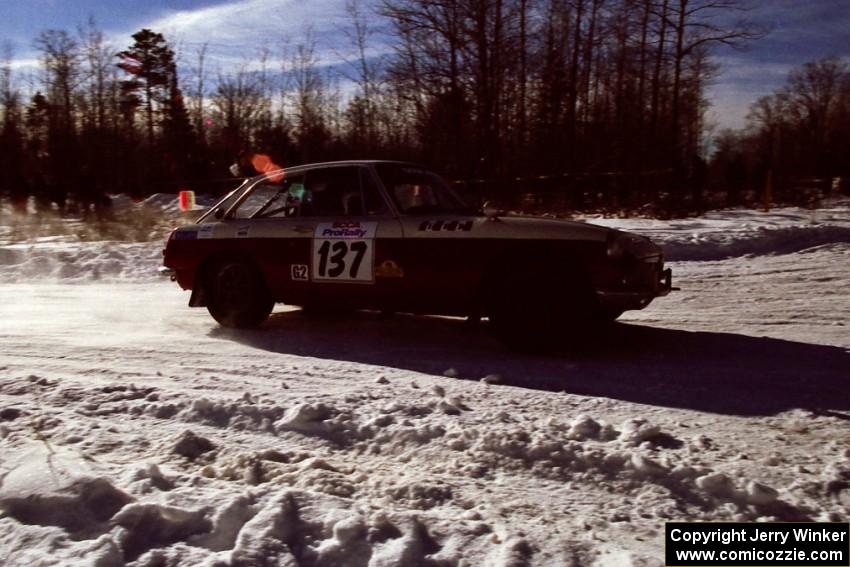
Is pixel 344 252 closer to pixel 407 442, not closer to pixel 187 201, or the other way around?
pixel 407 442

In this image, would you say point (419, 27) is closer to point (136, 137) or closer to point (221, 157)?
point (221, 157)

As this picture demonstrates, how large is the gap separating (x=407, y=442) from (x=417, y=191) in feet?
9.72

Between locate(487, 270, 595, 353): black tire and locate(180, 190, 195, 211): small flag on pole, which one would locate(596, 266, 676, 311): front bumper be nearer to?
locate(487, 270, 595, 353): black tire

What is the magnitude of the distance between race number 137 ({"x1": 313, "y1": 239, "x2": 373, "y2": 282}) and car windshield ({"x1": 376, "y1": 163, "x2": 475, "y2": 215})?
475mm

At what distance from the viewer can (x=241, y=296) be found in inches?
250

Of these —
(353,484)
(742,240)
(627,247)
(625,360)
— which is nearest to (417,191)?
(627,247)

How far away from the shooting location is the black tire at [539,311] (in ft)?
16.5

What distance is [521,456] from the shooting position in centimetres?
326

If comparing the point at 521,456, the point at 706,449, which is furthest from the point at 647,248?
the point at 521,456

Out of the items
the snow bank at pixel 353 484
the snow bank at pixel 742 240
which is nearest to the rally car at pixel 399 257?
the snow bank at pixel 353 484

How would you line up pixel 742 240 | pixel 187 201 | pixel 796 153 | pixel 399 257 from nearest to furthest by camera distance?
pixel 399 257 < pixel 742 240 < pixel 187 201 < pixel 796 153

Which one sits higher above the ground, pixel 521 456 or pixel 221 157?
pixel 221 157

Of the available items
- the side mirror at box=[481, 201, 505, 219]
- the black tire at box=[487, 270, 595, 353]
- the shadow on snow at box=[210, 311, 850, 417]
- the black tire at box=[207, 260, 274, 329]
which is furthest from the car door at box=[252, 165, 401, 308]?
the black tire at box=[487, 270, 595, 353]

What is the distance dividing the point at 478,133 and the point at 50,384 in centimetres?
1722
